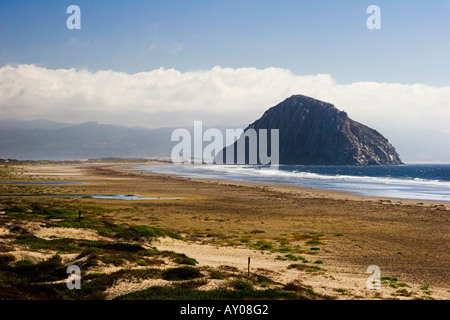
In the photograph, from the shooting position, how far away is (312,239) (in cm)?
3103

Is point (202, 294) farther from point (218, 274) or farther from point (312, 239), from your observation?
point (312, 239)

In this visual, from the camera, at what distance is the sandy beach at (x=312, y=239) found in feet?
63.1

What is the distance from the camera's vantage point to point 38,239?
78.3ft

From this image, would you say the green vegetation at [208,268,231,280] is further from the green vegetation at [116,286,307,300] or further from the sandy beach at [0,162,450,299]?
the green vegetation at [116,286,307,300]

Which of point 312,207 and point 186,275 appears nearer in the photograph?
point 186,275

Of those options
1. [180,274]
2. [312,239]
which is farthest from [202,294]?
[312,239]

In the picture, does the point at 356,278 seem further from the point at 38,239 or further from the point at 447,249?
the point at 38,239

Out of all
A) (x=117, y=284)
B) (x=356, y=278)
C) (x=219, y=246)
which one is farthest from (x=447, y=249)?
(x=117, y=284)

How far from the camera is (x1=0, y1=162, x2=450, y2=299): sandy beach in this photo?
1923cm

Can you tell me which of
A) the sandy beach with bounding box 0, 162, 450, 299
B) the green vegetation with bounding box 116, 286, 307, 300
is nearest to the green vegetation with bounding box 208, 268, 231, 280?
the sandy beach with bounding box 0, 162, 450, 299

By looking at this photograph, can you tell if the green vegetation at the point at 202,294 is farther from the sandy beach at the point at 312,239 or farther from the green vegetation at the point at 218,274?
the green vegetation at the point at 218,274
